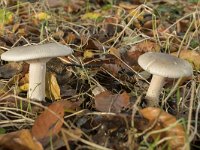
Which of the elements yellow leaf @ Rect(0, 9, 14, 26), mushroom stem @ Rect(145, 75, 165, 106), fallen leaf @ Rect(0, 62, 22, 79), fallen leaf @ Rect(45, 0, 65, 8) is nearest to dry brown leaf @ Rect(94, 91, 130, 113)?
mushroom stem @ Rect(145, 75, 165, 106)

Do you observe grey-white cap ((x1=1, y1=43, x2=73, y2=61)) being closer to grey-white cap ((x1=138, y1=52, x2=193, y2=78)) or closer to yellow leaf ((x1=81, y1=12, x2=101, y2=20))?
grey-white cap ((x1=138, y1=52, x2=193, y2=78))

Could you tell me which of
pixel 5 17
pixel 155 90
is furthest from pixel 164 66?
pixel 5 17

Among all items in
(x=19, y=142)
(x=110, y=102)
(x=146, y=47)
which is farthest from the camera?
(x=146, y=47)

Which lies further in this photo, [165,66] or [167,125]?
[165,66]

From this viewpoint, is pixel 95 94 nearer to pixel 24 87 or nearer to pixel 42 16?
pixel 24 87

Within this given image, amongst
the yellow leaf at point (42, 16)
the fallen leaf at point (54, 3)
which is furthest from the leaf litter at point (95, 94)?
the fallen leaf at point (54, 3)

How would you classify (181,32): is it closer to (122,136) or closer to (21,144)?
(122,136)

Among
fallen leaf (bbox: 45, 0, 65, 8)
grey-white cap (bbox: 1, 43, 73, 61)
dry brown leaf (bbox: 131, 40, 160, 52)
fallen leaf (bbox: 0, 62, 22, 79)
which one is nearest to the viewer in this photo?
grey-white cap (bbox: 1, 43, 73, 61)
